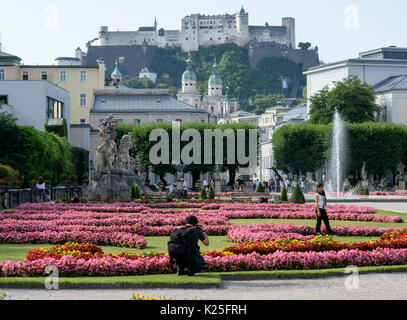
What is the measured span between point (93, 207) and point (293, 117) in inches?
4193

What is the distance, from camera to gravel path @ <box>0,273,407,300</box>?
40.9ft

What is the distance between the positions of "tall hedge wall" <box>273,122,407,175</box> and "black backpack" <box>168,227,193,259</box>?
215 feet

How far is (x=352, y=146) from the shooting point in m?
78.6

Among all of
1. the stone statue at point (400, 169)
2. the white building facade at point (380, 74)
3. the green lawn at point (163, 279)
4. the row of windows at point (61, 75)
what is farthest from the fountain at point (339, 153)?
the green lawn at point (163, 279)

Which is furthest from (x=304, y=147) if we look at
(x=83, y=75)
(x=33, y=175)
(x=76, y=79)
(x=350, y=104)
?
(x=33, y=175)

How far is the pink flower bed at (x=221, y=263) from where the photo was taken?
14773mm

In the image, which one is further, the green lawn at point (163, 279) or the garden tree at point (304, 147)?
the garden tree at point (304, 147)

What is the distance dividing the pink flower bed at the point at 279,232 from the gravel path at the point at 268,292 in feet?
17.3

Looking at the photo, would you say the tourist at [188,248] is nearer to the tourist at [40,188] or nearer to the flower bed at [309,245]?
the flower bed at [309,245]

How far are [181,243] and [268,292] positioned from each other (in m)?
2.01

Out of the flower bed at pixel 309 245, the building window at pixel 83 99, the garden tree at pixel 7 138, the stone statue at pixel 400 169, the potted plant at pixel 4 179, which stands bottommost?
the flower bed at pixel 309 245

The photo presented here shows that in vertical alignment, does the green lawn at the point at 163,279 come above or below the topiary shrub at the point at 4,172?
below

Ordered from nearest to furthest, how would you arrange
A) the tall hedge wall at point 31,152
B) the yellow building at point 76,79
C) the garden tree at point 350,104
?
the tall hedge wall at point 31,152 → the garden tree at point 350,104 → the yellow building at point 76,79

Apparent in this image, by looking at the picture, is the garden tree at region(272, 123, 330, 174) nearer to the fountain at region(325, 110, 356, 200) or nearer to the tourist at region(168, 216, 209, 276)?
the fountain at region(325, 110, 356, 200)
